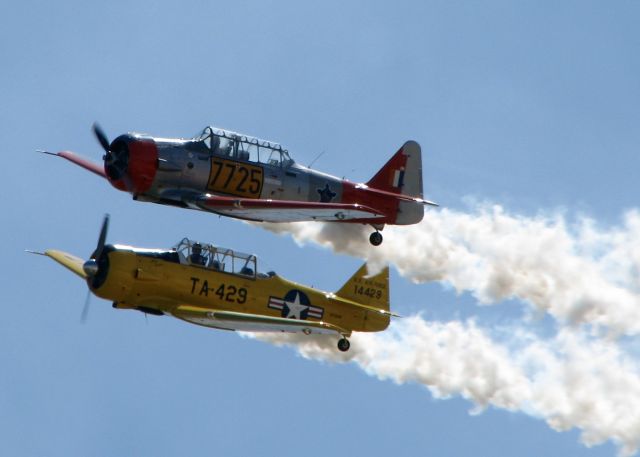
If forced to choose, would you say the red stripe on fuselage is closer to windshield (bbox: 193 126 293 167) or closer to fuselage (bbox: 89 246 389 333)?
windshield (bbox: 193 126 293 167)

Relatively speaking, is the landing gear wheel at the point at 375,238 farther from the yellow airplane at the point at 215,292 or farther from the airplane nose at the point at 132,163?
the airplane nose at the point at 132,163

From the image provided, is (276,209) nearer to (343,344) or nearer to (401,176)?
(343,344)

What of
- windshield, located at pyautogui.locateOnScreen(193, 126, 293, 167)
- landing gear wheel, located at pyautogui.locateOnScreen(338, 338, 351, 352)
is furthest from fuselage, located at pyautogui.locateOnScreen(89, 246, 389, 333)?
windshield, located at pyautogui.locateOnScreen(193, 126, 293, 167)

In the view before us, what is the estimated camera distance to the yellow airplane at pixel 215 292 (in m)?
54.8

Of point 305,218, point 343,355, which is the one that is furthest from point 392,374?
point 305,218

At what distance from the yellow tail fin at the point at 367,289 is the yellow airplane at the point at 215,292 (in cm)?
20

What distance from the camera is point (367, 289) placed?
59.2m

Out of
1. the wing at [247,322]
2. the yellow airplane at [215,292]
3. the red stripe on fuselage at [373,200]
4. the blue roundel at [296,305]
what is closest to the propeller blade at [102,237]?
the yellow airplane at [215,292]

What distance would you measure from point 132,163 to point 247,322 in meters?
4.69

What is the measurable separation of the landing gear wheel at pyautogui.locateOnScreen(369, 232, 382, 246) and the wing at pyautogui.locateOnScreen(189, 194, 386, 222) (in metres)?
2.05

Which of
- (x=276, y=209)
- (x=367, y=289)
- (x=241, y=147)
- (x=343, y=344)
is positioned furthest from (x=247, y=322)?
(x=367, y=289)

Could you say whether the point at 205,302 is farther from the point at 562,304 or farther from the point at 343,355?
the point at 562,304

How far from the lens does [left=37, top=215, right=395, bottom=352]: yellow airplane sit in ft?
180

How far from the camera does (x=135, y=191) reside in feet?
184
